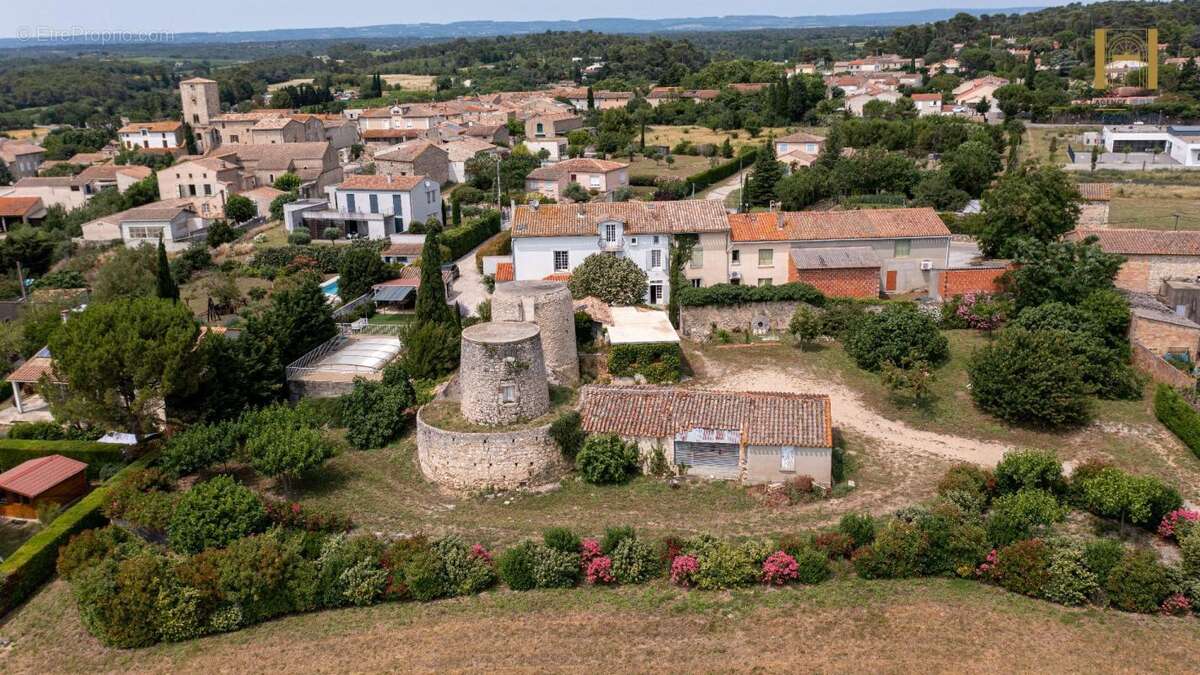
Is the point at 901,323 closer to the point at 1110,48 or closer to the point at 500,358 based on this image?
the point at 500,358

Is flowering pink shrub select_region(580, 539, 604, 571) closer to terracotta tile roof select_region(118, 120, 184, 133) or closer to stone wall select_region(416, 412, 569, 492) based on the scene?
stone wall select_region(416, 412, 569, 492)

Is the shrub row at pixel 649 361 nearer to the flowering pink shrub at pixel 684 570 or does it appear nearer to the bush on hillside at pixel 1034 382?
the bush on hillside at pixel 1034 382

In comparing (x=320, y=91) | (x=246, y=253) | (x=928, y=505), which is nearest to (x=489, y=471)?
(x=928, y=505)

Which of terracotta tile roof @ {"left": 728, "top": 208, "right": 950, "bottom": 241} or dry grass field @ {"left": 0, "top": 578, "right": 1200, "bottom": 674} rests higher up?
terracotta tile roof @ {"left": 728, "top": 208, "right": 950, "bottom": 241}

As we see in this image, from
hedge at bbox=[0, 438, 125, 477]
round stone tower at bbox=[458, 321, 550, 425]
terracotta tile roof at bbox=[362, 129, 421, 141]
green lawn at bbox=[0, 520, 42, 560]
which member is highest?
terracotta tile roof at bbox=[362, 129, 421, 141]

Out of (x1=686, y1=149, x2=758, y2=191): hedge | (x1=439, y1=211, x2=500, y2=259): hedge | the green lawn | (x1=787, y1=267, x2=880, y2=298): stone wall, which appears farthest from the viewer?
(x1=686, y1=149, x2=758, y2=191): hedge

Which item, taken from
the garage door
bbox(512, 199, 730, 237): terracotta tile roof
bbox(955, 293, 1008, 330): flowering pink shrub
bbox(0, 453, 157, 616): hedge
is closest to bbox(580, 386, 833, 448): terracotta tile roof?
the garage door
